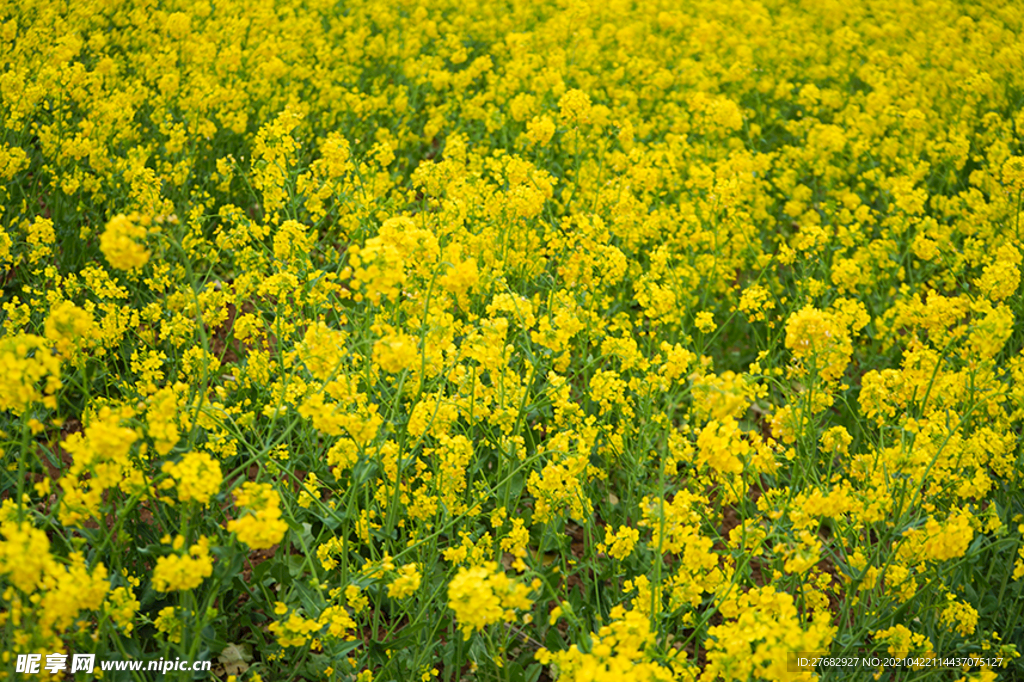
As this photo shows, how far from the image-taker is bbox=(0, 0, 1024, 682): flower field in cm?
239

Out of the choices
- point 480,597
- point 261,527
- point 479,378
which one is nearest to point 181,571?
point 261,527

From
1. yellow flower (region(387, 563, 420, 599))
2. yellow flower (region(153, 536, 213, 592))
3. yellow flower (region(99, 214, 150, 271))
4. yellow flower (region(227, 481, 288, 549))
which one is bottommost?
yellow flower (region(387, 563, 420, 599))

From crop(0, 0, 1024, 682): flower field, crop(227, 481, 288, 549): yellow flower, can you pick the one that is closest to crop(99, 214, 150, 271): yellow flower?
crop(0, 0, 1024, 682): flower field

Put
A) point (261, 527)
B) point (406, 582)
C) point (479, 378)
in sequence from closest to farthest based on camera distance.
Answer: point (261, 527) → point (406, 582) → point (479, 378)

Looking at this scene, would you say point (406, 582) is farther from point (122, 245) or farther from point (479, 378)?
point (479, 378)

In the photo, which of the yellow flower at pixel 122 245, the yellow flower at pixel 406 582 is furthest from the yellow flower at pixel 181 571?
the yellow flower at pixel 122 245

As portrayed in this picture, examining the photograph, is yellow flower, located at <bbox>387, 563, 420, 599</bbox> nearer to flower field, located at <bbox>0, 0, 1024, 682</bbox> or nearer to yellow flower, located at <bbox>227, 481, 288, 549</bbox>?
flower field, located at <bbox>0, 0, 1024, 682</bbox>

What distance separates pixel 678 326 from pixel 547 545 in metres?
1.62

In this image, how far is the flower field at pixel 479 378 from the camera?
2395 mm

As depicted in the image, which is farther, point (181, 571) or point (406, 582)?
point (406, 582)

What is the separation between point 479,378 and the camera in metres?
3.65

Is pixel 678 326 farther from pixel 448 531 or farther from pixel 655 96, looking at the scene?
pixel 655 96

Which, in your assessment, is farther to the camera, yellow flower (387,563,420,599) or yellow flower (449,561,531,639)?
yellow flower (387,563,420,599)

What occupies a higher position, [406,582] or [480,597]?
[480,597]
